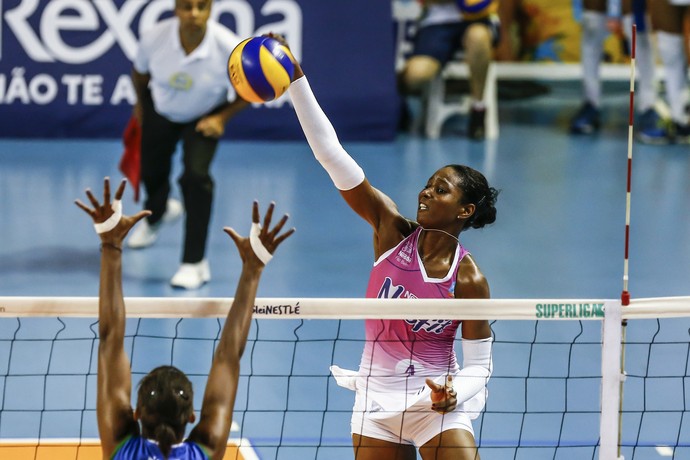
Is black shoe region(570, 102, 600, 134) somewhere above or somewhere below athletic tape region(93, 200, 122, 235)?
below

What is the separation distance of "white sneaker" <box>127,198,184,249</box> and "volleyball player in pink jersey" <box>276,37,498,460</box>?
4.53 metres

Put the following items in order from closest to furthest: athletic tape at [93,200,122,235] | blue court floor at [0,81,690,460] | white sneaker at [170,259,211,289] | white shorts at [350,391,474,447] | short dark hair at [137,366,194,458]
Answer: short dark hair at [137,366,194,458]
athletic tape at [93,200,122,235]
white shorts at [350,391,474,447]
blue court floor at [0,81,690,460]
white sneaker at [170,259,211,289]

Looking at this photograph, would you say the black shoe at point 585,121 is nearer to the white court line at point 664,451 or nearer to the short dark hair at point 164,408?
the white court line at point 664,451

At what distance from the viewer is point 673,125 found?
1280 centimetres

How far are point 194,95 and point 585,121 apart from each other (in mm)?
6397

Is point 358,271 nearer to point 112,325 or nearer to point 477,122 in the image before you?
point 477,122

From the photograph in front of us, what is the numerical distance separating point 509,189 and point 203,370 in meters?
4.85

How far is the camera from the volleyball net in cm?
463

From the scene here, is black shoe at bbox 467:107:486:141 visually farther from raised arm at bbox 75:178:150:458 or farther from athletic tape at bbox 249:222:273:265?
raised arm at bbox 75:178:150:458

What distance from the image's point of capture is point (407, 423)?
4641 mm

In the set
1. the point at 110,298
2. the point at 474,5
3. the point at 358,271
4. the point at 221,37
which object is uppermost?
the point at 110,298

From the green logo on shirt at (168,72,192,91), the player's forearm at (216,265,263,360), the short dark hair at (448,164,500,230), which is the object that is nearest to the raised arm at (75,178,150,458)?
the player's forearm at (216,265,263,360)

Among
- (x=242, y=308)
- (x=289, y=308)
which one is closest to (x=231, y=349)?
(x=242, y=308)

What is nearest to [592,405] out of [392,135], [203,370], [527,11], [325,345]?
[325,345]
